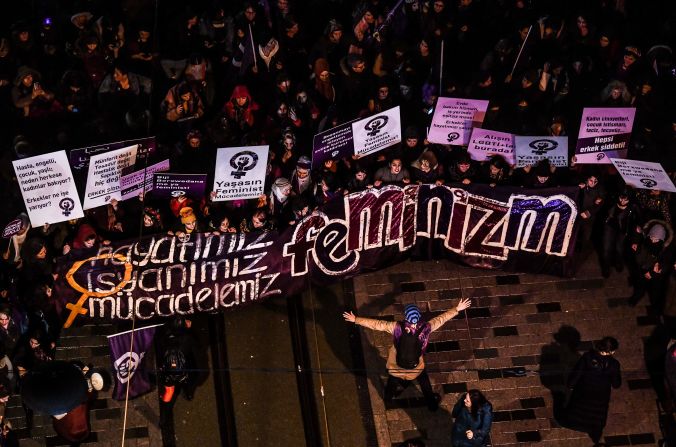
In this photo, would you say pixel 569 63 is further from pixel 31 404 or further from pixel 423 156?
pixel 31 404

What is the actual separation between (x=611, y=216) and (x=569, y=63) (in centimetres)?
263

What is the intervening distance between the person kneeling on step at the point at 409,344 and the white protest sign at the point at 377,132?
2.43m

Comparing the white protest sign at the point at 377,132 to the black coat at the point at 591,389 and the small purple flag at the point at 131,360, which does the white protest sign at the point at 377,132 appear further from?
the black coat at the point at 591,389

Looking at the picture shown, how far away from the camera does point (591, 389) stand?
12.6 metres

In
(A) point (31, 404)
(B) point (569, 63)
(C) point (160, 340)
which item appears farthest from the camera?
(B) point (569, 63)

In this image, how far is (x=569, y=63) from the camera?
15.4m

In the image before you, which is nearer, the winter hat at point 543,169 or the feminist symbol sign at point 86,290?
the feminist symbol sign at point 86,290

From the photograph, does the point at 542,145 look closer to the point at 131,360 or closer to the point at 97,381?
the point at 131,360

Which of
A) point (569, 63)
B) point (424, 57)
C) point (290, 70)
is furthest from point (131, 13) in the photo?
point (569, 63)

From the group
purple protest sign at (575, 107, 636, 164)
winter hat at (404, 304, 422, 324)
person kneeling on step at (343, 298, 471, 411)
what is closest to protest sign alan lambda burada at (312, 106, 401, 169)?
person kneeling on step at (343, 298, 471, 411)

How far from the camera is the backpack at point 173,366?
506 inches

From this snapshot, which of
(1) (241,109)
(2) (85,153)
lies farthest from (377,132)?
(2) (85,153)

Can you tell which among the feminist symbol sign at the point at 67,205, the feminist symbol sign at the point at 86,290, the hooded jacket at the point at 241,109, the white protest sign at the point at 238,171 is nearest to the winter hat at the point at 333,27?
the hooded jacket at the point at 241,109

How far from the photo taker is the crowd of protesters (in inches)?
537
